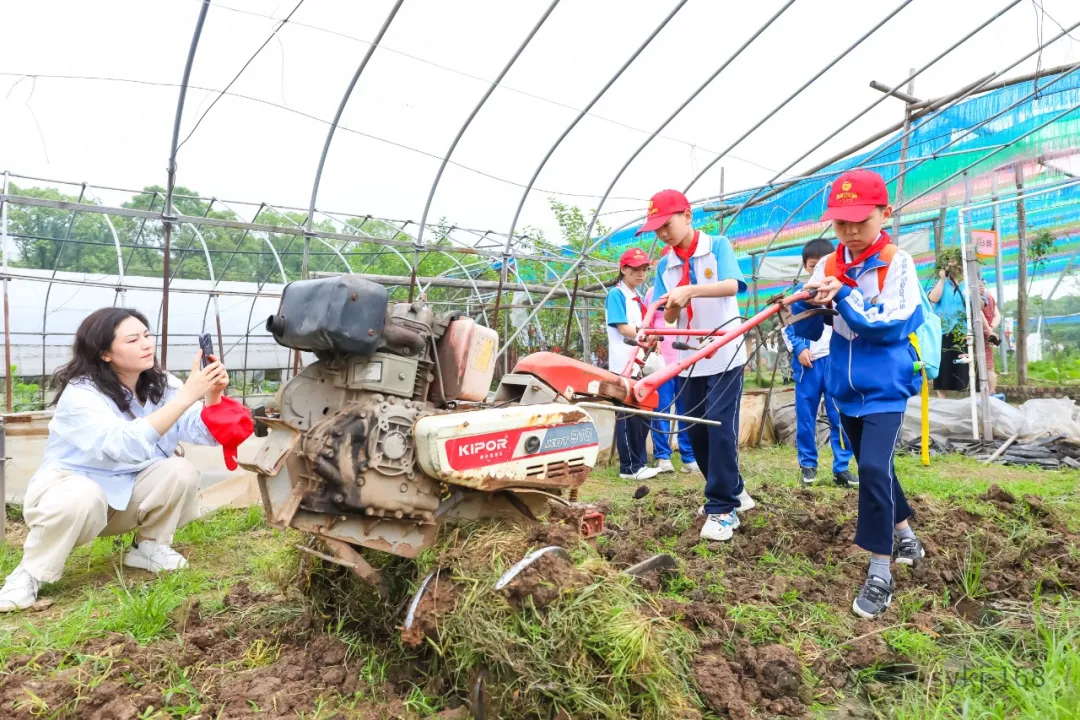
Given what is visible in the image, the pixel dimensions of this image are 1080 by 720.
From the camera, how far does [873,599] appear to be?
3078mm

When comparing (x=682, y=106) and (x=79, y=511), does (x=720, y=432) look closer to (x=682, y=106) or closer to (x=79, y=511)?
(x=79, y=511)

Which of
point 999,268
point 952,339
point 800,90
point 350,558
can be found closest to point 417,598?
point 350,558

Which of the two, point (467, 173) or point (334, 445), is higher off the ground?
point (467, 173)

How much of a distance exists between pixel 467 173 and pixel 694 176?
245cm

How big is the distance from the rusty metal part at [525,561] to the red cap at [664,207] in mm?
1794

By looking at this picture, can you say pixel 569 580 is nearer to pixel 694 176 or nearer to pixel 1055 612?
pixel 1055 612

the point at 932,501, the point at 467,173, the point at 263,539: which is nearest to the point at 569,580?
the point at 263,539

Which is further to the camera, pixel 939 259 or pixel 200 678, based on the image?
pixel 939 259

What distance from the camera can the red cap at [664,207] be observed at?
Result: 3748 millimetres

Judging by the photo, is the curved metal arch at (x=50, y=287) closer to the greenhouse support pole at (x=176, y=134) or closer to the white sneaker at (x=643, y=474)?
the greenhouse support pole at (x=176, y=134)

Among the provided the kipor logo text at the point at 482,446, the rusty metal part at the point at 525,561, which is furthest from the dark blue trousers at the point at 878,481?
the kipor logo text at the point at 482,446

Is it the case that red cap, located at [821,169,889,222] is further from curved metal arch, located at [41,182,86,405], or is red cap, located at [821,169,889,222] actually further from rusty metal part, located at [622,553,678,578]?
curved metal arch, located at [41,182,86,405]

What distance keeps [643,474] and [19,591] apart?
427 cm

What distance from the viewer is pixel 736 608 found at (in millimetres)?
3008
